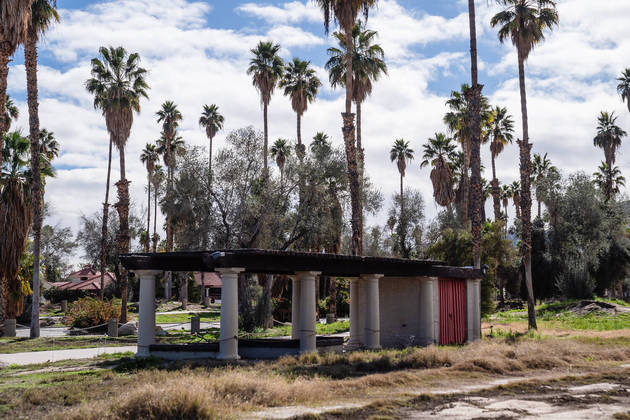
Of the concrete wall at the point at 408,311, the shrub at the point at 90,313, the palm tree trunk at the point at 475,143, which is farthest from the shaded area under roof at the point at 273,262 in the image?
the shrub at the point at 90,313

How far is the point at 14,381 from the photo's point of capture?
562 inches

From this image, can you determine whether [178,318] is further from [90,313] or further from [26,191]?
[26,191]

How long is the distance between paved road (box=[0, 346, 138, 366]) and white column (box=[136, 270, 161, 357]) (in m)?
2.05

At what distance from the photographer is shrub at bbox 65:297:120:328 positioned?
3234 centimetres

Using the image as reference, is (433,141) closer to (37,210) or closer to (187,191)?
(187,191)

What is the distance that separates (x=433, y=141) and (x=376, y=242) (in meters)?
10.7

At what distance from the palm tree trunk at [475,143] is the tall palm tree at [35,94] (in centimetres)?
2070

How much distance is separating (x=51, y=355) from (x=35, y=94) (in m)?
14.9

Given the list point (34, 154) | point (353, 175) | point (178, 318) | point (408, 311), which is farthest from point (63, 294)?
point (408, 311)

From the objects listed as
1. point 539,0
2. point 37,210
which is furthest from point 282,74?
point 37,210

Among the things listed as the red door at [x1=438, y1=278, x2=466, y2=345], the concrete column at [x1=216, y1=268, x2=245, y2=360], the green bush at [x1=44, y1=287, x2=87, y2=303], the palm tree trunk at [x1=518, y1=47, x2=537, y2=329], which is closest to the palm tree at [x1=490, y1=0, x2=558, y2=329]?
the palm tree trunk at [x1=518, y1=47, x2=537, y2=329]

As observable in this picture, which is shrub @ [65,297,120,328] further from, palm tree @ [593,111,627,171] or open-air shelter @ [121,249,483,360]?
palm tree @ [593,111,627,171]

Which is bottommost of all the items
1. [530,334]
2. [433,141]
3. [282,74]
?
[530,334]

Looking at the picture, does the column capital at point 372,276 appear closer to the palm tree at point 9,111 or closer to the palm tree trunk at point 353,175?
the palm tree trunk at point 353,175
